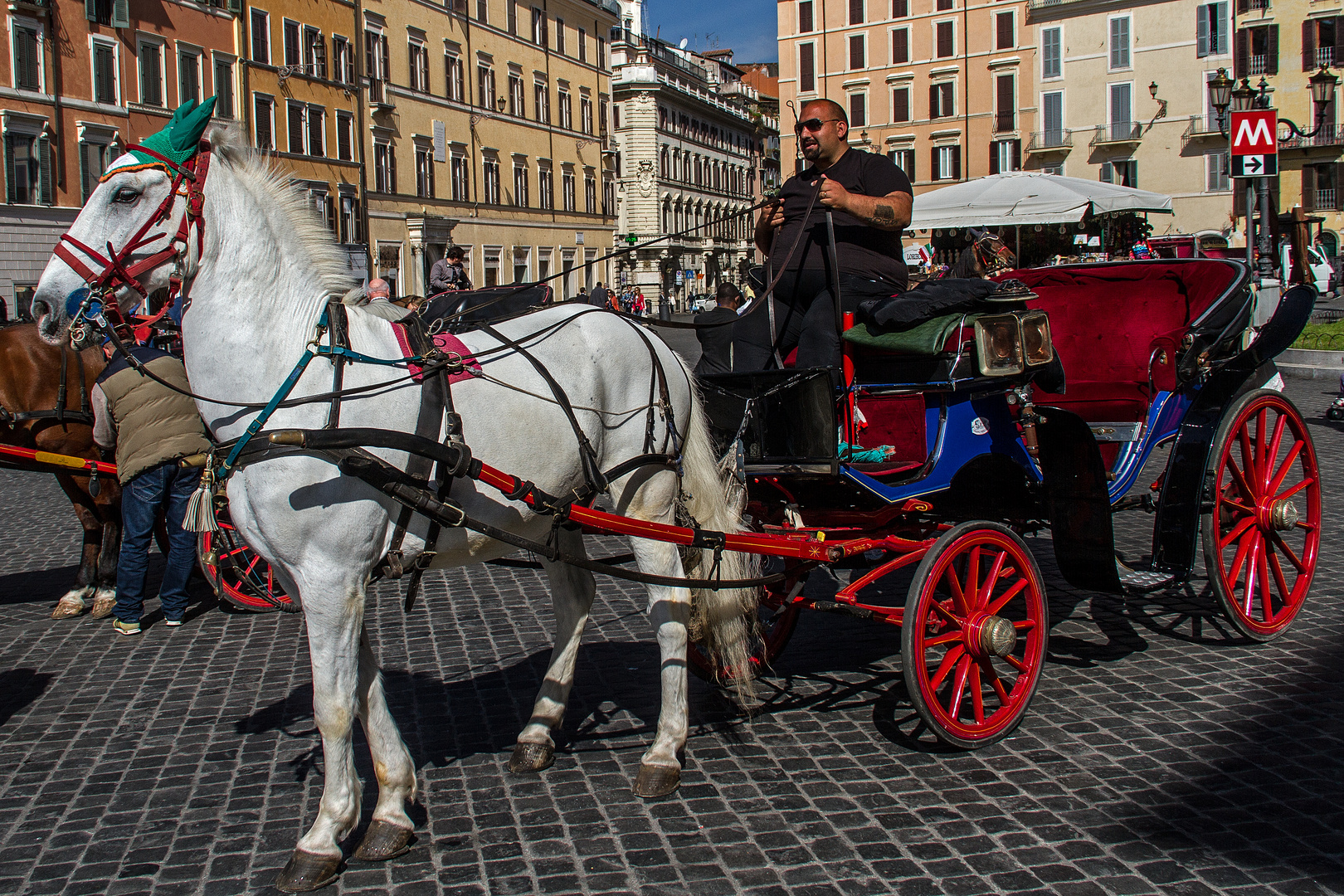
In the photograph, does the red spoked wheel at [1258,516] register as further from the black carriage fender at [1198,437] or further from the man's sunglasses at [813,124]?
→ the man's sunglasses at [813,124]

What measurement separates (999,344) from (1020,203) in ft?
34.8

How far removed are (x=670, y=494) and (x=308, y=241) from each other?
1637 mm

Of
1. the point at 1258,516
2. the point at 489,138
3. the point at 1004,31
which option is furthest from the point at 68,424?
the point at 1004,31

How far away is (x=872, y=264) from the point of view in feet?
15.9

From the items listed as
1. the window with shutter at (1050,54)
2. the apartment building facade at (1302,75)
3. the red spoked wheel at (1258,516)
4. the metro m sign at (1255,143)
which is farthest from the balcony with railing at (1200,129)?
the red spoked wheel at (1258,516)

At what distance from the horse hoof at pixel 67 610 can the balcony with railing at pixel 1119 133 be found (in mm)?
52946

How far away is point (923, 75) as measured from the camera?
198ft

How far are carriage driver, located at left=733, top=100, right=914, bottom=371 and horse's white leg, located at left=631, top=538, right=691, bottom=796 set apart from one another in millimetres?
974

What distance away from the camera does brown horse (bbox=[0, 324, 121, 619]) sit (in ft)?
22.6

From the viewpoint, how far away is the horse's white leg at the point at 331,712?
133 inches

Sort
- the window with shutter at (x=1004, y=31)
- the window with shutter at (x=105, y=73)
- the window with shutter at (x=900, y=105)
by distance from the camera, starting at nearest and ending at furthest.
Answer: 1. the window with shutter at (x=105, y=73)
2. the window with shutter at (x=1004, y=31)
3. the window with shutter at (x=900, y=105)

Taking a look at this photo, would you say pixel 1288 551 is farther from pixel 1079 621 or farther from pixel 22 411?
pixel 22 411

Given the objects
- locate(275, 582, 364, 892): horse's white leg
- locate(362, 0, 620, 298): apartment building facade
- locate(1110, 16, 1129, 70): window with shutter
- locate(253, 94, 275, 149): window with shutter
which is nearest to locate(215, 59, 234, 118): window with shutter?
locate(253, 94, 275, 149): window with shutter

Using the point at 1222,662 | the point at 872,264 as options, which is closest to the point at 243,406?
the point at 872,264
